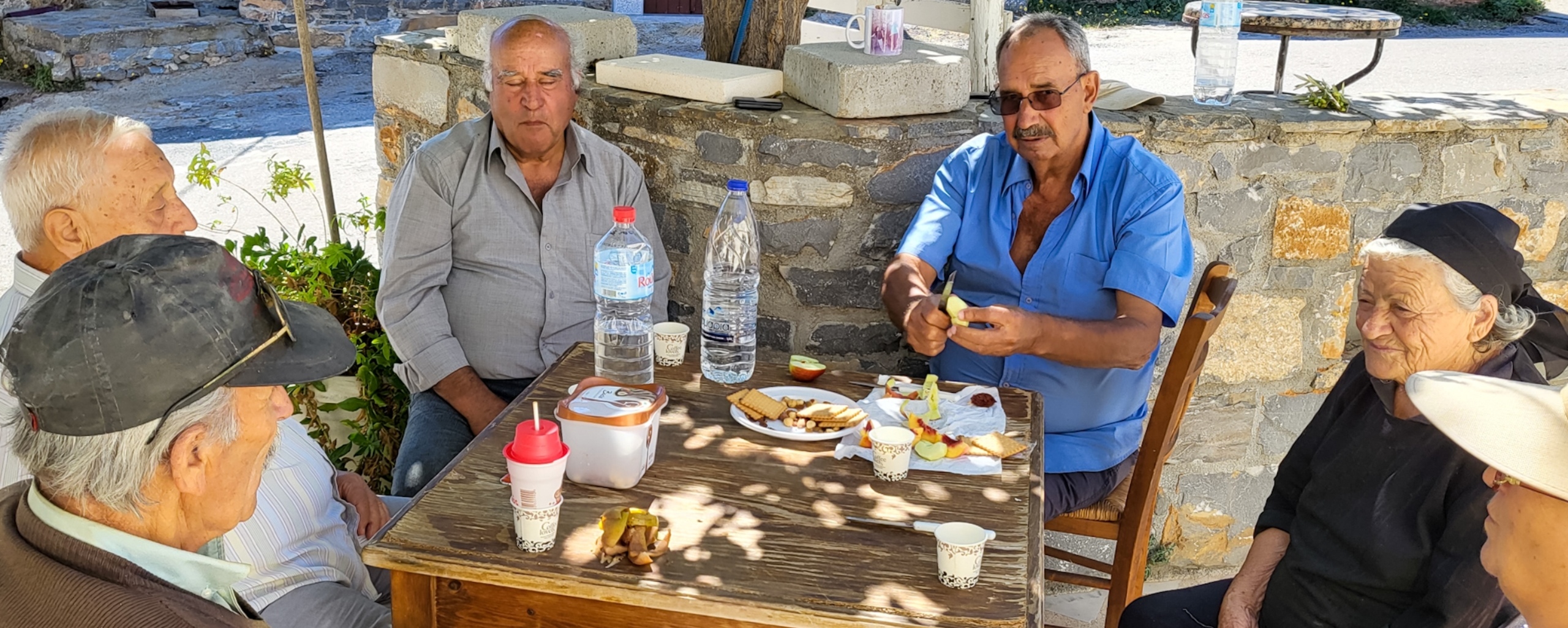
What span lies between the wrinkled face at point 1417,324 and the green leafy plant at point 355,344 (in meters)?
2.62

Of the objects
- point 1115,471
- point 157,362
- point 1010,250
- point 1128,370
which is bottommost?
point 1115,471

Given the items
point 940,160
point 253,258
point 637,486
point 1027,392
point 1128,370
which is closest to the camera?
point 637,486

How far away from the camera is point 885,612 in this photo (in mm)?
1814

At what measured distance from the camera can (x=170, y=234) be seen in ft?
7.15

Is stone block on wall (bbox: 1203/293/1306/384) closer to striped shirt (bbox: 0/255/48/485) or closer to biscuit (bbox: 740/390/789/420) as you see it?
biscuit (bbox: 740/390/789/420)

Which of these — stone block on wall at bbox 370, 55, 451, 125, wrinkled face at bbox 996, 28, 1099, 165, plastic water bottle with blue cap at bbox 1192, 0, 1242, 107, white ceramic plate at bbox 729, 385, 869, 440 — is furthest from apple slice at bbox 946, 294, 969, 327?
stone block on wall at bbox 370, 55, 451, 125

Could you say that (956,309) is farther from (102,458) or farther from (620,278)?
(102,458)

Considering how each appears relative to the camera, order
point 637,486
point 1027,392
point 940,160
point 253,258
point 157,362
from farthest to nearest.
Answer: point 253,258 < point 940,160 < point 1027,392 < point 637,486 < point 157,362

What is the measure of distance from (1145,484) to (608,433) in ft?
4.56

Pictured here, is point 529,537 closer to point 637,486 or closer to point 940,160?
point 637,486

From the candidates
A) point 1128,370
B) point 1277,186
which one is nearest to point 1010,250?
point 1128,370

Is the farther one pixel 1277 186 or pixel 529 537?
pixel 1277 186

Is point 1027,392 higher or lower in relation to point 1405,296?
lower

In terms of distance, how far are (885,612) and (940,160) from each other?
1928 millimetres
